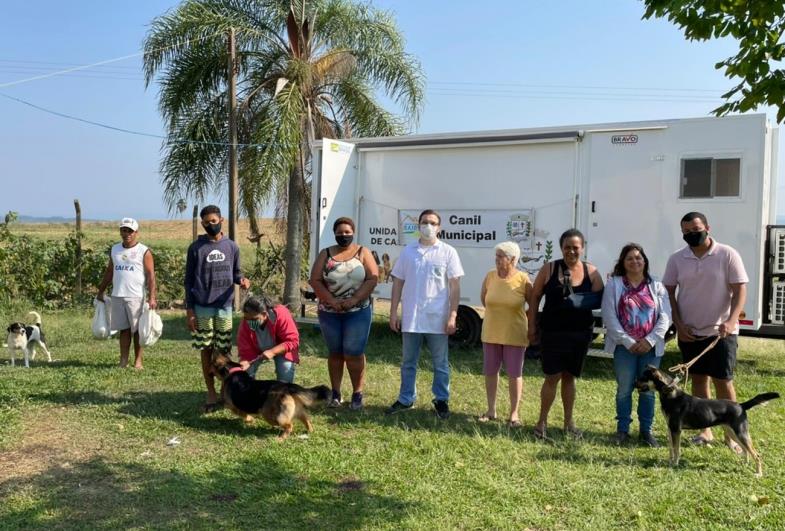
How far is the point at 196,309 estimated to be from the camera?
620 centimetres

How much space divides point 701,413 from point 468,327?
17.1 ft

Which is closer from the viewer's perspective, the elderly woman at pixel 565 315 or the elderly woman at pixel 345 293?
the elderly woman at pixel 565 315

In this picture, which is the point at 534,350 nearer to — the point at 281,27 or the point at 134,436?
the point at 134,436

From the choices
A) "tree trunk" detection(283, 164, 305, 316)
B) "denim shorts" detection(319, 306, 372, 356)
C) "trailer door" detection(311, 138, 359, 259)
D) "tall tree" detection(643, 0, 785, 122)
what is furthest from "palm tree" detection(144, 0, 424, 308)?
"tall tree" detection(643, 0, 785, 122)

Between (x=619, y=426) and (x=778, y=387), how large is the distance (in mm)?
3068

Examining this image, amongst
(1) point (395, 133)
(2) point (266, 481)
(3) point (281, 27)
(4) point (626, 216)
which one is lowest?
(2) point (266, 481)

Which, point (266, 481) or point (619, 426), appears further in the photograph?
point (619, 426)

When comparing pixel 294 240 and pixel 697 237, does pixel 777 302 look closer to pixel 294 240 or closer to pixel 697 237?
pixel 697 237

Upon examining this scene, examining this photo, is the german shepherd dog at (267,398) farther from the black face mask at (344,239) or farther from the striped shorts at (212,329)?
the black face mask at (344,239)

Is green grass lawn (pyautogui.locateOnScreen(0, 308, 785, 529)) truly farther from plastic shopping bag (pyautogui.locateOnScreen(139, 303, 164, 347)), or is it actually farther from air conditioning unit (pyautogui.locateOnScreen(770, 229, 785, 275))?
air conditioning unit (pyautogui.locateOnScreen(770, 229, 785, 275))

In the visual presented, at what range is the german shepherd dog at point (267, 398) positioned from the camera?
17.6 ft

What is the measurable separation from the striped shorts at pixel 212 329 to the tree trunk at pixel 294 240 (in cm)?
663

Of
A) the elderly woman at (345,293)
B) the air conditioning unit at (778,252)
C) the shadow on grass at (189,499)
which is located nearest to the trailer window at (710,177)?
the air conditioning unit at (778,252)

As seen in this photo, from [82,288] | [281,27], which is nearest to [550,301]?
[281,27]
